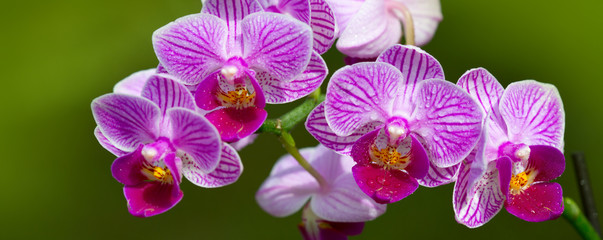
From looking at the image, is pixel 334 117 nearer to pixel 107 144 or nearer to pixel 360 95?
pixel 360 95

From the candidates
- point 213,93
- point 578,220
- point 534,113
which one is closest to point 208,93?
point 213,93

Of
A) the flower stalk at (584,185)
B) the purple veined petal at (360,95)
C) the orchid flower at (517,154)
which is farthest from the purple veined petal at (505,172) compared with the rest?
the flower stalk at (584,185)

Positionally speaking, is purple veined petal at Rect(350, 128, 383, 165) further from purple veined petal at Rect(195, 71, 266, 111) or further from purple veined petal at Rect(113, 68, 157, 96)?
purple veined petal at Rect(113, 68, 157, 96)

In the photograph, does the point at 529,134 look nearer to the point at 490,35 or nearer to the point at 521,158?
the point at 521,158

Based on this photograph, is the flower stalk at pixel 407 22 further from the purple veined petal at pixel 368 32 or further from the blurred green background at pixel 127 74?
the blurred green background at pixel 127 74

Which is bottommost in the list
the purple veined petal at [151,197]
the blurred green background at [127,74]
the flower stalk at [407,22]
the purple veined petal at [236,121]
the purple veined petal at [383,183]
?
the blurred green background at [127,74]

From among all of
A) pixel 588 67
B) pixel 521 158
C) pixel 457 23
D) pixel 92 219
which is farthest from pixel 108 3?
pixel 521 158
